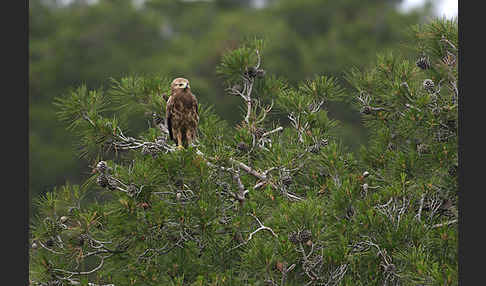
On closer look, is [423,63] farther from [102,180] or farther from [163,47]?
[163,47]

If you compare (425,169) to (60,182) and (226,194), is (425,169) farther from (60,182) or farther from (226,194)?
(60,182)

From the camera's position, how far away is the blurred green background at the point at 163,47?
13.3 metres

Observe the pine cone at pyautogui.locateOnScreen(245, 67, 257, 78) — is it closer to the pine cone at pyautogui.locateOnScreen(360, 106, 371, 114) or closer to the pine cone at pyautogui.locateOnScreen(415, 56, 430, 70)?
the pine cone at pyautogui.locateOnScreen(360, 106, 371, 114)

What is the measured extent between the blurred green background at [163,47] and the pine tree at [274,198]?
26.1 feet

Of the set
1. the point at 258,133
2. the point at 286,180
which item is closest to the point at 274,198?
the point at 286,180

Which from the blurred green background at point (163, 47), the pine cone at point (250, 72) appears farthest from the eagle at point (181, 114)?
the blurred green background at point (163, 47)

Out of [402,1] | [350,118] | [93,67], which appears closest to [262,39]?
[350,118]

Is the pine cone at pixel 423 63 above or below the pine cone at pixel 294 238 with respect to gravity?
above

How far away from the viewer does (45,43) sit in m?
14.6

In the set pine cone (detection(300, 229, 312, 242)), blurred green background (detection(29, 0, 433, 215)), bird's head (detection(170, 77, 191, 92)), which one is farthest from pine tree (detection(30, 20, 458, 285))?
blurred green background (detection(29, 0, 433, 215))

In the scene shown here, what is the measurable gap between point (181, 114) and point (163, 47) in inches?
507

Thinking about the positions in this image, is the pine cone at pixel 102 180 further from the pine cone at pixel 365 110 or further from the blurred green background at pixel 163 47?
the blurred green background at pixel 163 47

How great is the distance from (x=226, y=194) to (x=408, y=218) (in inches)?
35.5

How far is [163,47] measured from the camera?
16.6 m
